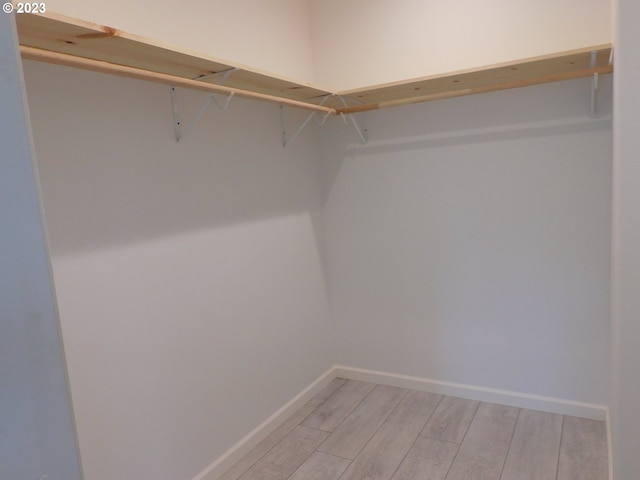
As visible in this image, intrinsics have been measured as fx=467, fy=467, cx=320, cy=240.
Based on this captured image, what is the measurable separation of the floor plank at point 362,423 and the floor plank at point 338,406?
0.04 meters

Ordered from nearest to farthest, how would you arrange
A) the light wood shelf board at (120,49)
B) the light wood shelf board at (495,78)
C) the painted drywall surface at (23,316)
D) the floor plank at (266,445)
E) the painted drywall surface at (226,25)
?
1. the painted drywall surface at (23,316)
2. the light wood shelf board at (120,49)
3. the painted drywall surface at (226,25)
4. the light wood shelf board at (495,78)
5. the floor plank at (266,445)

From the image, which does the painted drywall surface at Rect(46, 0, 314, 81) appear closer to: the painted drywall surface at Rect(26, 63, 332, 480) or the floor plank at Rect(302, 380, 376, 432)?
the painted drywall surface at Rect(26, 63, 332, 480)

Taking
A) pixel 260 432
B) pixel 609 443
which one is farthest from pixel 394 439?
pixel 609 443

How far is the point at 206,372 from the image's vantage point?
7.11 feet

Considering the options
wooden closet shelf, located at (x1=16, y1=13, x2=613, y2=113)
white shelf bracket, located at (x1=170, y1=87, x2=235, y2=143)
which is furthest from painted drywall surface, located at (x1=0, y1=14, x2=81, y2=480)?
white shelf bracket, located at (x1=170, y1=87, x2=235, y2=143)

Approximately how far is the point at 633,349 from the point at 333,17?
2.39 metres

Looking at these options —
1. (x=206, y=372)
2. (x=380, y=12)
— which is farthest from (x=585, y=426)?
(x=380, y=12)

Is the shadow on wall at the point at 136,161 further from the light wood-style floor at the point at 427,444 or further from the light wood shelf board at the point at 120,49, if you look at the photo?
the light wood-style floor at the point at 427,444

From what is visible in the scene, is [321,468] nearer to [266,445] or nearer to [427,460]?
[266,445]

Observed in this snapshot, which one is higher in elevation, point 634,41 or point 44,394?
point 634,41

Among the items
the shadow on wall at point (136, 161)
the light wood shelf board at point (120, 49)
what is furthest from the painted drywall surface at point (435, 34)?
the light wood shelf board at point (120, 49)

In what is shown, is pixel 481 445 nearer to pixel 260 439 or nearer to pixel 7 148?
pixel 260 439

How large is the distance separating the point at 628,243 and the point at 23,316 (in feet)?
4.90

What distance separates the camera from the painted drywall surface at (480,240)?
2.36 meters
